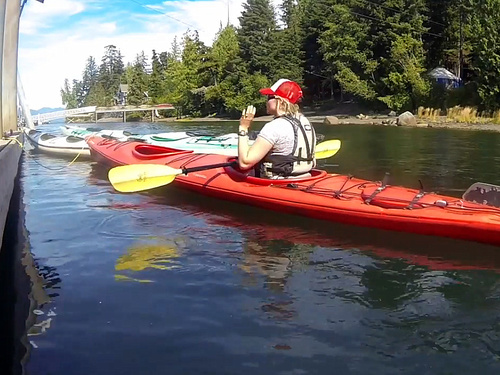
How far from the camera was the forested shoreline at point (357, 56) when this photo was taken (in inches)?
1161

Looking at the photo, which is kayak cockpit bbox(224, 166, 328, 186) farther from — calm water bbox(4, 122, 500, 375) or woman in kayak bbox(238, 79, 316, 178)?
calm water bbox(4, 122, 500, 375)

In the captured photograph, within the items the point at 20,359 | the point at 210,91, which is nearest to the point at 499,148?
the point at 20,359

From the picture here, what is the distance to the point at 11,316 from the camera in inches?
148

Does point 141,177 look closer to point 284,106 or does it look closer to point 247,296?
point 284,106

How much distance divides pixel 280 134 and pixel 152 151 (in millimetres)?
3599

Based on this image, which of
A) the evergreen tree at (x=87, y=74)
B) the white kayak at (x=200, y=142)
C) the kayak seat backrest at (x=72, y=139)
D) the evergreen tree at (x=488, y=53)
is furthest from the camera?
the evergreen tree at (x=87, y=74)

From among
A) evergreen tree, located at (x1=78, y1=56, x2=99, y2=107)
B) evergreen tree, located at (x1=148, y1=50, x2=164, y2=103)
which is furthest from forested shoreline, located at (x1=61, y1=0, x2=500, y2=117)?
→ evergreen tree, located at (x1=78, y1=56, x2=99, y2=107)

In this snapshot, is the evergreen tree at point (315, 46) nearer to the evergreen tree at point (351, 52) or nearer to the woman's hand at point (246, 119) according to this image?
the evergreen tree at point (351, 52)

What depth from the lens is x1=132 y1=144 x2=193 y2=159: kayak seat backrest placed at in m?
8.44

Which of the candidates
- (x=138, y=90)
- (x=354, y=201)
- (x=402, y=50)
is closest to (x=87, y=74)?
(x=138, y=90)

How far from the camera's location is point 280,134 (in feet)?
20.0

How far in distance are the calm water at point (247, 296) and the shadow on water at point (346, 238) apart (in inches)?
0.7

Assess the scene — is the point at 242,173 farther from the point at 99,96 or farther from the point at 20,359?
the point at 99,96

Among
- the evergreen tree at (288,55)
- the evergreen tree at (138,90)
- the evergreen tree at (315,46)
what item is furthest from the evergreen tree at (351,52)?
the evergreen tree at (138,90)
